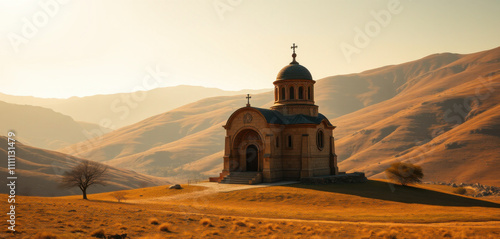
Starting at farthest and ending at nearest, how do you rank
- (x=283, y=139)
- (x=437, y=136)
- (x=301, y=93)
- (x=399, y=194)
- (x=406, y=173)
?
1. (x=437, y=136)
2. (x=301, y=93)
3. (x=283, y=139)
4. (x=406, y=173)
5. (x=399, y=194)

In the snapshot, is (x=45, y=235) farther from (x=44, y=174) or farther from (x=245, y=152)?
(x=44, y=174)

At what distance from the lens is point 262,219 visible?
69.1 ft

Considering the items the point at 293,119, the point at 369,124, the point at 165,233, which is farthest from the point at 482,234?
the point at 369,124

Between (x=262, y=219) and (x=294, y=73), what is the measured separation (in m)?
26.1

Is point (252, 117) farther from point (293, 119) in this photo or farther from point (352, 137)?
point (352, 137)

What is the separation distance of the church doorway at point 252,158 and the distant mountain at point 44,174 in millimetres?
24220

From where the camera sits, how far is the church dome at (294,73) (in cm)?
4398

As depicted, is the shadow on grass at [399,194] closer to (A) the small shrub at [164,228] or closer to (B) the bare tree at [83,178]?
(B) the bare tree at [83,178]

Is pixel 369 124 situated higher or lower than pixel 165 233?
higher

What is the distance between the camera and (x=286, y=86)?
145 ft

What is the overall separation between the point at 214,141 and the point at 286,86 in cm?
14256

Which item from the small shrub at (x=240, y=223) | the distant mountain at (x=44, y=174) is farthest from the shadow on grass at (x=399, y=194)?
the distant mountain at (x=44, y=174)

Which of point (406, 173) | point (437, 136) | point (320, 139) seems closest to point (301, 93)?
point (320, 139)

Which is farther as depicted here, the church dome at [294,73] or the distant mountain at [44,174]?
the distant mountain at [44,174]
